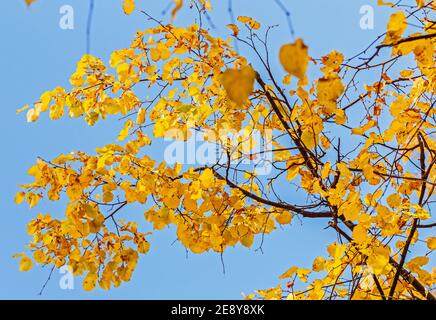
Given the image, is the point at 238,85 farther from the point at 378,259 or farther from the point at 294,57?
the point at 378,259

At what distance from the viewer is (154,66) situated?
108 inches

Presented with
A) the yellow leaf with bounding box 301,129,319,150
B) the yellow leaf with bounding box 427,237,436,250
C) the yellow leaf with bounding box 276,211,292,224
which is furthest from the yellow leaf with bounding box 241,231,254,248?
the yellow leaf with bounding box 427,237,436,250

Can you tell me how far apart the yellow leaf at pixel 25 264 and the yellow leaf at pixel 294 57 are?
1755 millimetres

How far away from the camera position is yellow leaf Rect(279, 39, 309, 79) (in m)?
0.81

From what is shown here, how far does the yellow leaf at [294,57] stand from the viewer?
0.81 metres

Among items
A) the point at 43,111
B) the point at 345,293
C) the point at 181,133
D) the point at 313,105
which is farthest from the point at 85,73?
the point at 345,293

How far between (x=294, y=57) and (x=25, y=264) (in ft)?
5.86

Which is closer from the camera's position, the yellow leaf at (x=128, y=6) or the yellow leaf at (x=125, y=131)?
the yellow leaf at (x=128, y=6)

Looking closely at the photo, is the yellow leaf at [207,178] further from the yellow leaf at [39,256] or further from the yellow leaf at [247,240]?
the yellow leaf at [39,256]

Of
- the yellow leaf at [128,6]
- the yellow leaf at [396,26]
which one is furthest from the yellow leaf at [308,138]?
the yellow leaf at [128,6]

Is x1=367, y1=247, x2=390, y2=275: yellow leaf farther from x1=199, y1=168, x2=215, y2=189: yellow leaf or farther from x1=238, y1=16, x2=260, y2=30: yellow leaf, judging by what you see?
x1=238, y1=16, x2=260, y2=30: yellow leaf

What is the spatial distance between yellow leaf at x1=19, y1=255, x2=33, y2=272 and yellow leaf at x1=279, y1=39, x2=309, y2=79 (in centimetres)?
176

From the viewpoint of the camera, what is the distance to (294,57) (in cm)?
81

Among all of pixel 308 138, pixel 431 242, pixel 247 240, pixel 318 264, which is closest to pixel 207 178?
pixel 247 240
